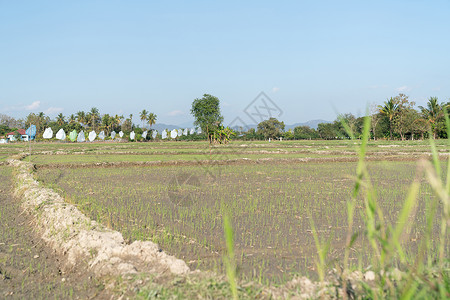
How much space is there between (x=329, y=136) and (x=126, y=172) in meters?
54.1

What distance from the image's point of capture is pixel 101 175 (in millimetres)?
13453

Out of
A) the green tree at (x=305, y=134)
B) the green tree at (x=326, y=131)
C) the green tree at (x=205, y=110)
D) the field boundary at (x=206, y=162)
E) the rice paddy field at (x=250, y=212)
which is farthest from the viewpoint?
the green tree at (x=305, y=134)

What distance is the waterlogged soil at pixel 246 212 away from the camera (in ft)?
14.6

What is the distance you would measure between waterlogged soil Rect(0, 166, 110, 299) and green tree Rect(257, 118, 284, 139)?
58110 mm

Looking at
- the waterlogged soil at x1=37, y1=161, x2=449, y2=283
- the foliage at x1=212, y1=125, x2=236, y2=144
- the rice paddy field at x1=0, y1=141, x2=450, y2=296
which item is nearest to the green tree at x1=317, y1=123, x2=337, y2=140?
the foliage at x1=212, y1=125, x2=236, y2=144

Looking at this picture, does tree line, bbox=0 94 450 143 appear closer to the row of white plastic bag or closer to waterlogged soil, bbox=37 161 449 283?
the row of white plastic bag

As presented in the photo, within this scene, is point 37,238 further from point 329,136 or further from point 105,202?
point 329,136

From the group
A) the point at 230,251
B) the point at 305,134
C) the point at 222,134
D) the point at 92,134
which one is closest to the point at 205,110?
the point at 222,134

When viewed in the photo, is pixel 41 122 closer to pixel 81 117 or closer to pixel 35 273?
pixel 81 117

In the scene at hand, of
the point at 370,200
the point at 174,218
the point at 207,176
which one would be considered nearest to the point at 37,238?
the point at 174,218

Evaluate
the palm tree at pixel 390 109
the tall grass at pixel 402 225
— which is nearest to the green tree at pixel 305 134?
the palm tree at pixel 390 109

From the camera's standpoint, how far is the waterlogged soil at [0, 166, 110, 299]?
367 cm

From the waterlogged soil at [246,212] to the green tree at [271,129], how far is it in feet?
164

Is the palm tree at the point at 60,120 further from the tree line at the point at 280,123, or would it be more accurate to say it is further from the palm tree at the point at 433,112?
the palm tree at the point at 433,112
